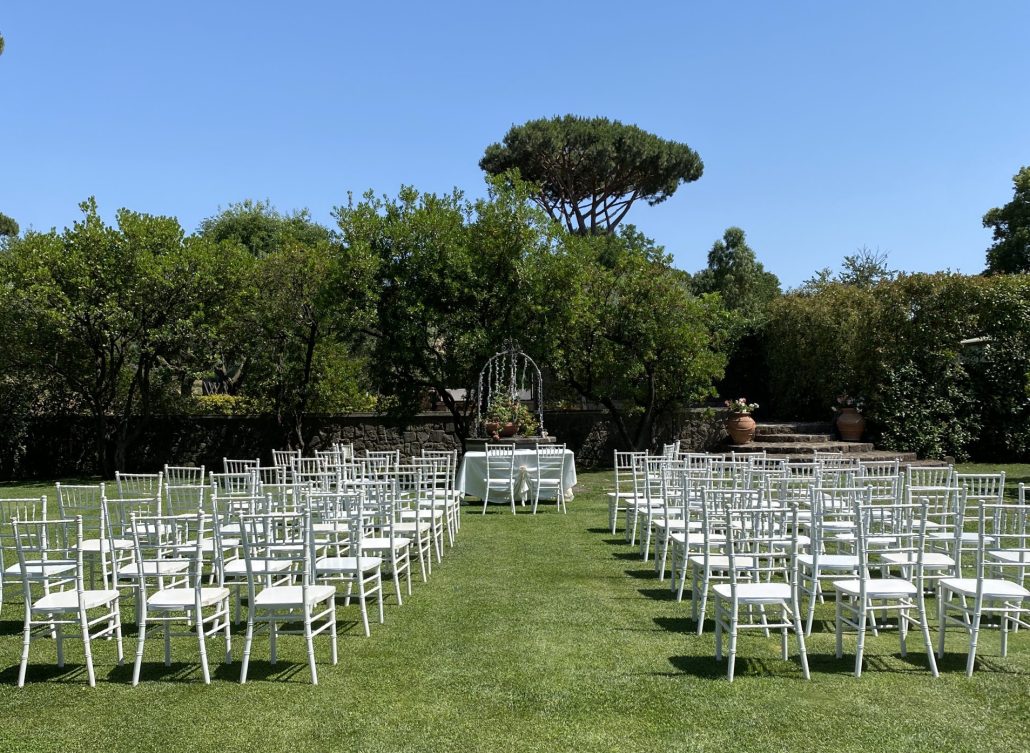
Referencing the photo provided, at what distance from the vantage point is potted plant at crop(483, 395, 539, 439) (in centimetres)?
1284

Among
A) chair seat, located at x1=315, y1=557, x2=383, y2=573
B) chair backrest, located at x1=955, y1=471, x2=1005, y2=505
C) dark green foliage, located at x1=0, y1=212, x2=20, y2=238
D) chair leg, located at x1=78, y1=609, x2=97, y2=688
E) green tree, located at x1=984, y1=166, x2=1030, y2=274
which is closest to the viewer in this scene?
chair leg, located at x1=78, y1=609, x2=97, y2=688

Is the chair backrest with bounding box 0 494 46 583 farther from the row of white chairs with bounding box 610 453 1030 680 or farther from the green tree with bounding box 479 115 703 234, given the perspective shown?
the green tree with bounding box 479 115 703 234

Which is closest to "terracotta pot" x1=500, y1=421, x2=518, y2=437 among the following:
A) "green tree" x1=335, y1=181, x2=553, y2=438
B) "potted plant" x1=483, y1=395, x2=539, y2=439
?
"potted plant" x1=483, y1=395, x2=539, y2=439

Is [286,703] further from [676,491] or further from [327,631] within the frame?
[676,491]

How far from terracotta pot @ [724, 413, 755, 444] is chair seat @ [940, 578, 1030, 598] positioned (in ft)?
39.5

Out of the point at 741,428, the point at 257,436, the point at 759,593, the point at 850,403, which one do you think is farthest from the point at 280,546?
the point at 850,403

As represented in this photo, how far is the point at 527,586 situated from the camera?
Answer: 6.68 metres

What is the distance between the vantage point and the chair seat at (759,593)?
4477mm

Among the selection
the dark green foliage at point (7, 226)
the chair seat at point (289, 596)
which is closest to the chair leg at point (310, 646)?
the chair seat at point (289, 596)

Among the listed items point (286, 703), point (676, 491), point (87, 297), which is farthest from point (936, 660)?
point (87, 297)

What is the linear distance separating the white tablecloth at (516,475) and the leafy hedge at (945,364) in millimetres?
7746

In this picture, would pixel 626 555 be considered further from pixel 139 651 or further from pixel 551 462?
pixel 139 651

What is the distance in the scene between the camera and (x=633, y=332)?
16.5 m

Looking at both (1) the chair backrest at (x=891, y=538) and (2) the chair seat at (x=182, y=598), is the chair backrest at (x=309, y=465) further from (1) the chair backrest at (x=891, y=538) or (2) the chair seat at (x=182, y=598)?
(1) the chair backrest at (x=891, y=538)
